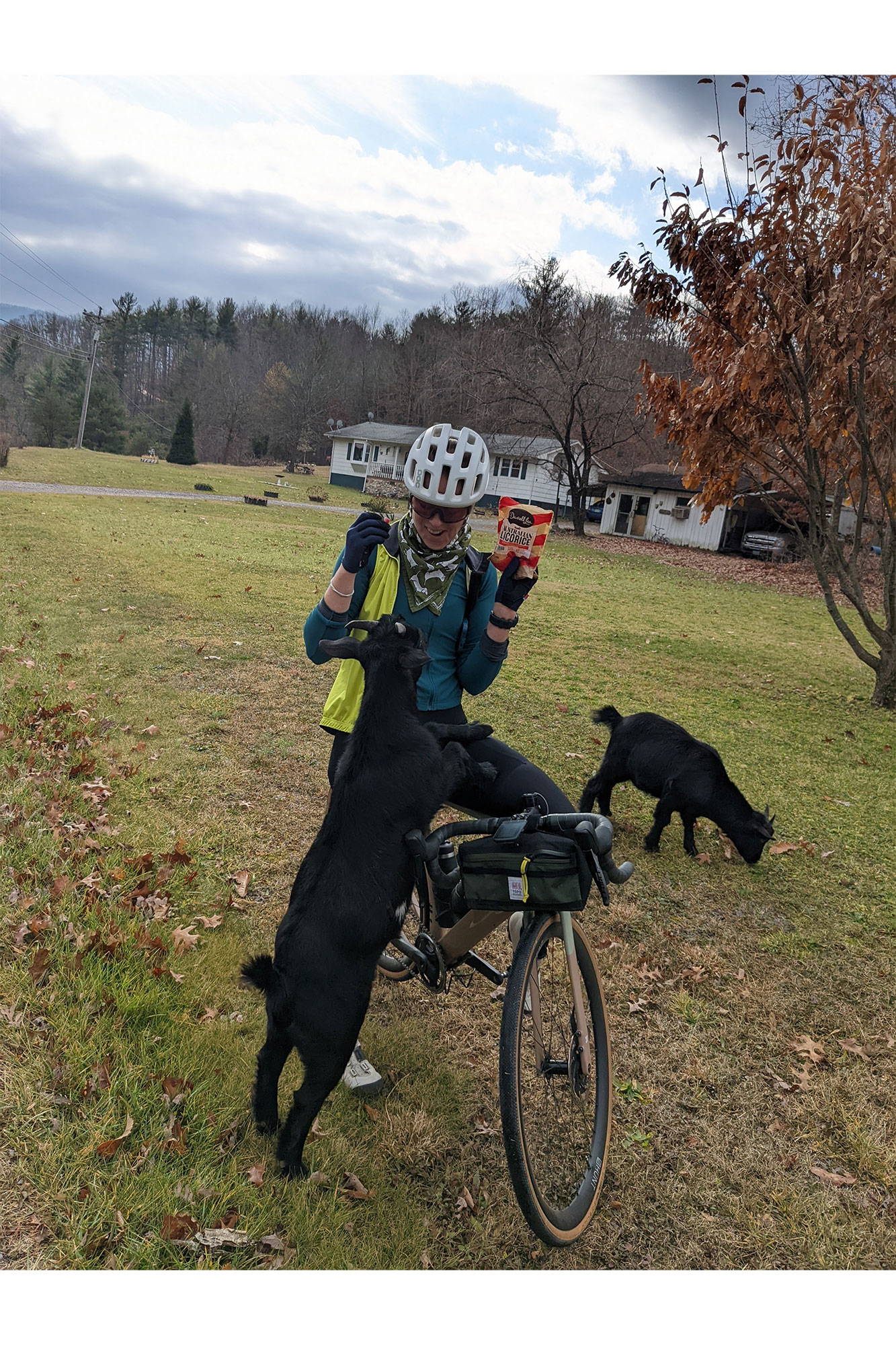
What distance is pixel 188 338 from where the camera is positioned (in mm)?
80750

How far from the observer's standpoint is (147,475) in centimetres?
3884

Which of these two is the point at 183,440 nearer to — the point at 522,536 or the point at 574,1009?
the point at 522,536

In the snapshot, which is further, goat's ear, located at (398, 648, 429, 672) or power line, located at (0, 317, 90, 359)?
power line, located at (0, 317, 90, 359)

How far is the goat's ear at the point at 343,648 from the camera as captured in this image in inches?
106

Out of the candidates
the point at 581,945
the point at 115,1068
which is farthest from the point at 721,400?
the point at 115,1068

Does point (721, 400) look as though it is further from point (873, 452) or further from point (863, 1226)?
point (863, 1226)

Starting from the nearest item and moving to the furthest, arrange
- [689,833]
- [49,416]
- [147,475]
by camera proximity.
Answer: [689,833] < [147,475] < [49,416]

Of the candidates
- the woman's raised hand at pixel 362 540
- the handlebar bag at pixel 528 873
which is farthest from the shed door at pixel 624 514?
the handlebar bag at pixel 528 873

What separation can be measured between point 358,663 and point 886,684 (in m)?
10.6

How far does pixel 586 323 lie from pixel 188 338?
6239 cm

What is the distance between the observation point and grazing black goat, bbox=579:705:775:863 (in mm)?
5527

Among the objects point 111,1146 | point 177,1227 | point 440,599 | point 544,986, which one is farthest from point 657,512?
point 177,1227

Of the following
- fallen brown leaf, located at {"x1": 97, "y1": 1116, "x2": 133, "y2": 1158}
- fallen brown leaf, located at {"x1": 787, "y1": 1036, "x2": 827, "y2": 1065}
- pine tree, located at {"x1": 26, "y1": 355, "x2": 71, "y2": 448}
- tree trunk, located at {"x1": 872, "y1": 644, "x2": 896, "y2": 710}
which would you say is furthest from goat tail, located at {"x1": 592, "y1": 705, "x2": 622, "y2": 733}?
pine tree, located at {"x1": 26, "y1": 355, "x2": 71, "y2": 448}

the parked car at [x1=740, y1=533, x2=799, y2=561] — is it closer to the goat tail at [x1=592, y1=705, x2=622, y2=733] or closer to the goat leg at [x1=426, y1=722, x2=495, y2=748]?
the goat tail at [x1=592, y1=705, x2=622, y2=733]
